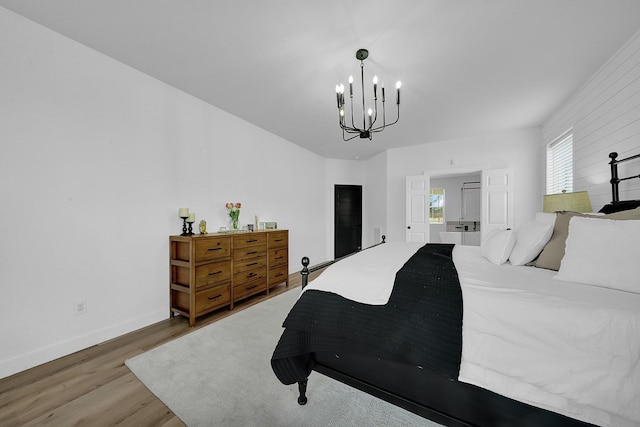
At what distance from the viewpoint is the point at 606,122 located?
7.98 ft

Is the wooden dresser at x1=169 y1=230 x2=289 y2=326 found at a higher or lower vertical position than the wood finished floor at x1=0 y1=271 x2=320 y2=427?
higher

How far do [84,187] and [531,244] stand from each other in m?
3.77

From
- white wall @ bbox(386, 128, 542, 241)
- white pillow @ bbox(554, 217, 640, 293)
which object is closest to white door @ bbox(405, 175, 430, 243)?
white wall @ bbox(386, 128, 542, 241)

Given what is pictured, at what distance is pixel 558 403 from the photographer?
906mm

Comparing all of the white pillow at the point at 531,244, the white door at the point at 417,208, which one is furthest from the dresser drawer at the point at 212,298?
the white door at the point at 417,208

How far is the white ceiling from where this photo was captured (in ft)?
5.77

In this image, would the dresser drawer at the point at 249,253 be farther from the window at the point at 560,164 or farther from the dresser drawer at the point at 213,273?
the window at the point at 560,164

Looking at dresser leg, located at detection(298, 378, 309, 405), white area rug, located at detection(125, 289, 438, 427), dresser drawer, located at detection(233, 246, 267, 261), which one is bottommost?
→ white area rug, located at detection(125, 289, 438, 427)

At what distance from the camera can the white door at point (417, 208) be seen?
4918 mm

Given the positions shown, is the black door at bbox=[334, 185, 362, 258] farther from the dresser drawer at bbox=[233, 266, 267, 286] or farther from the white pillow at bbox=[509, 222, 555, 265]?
the white pillow at bbox=[509, 222, 555, 265]

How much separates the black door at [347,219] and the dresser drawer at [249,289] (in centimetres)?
293

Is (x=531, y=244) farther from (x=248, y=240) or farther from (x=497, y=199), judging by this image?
(x=497, y=199)

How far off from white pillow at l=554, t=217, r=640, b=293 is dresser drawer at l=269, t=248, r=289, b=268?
3194 millimetres

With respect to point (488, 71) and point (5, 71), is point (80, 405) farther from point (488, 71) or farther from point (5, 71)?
point (488, 71)
